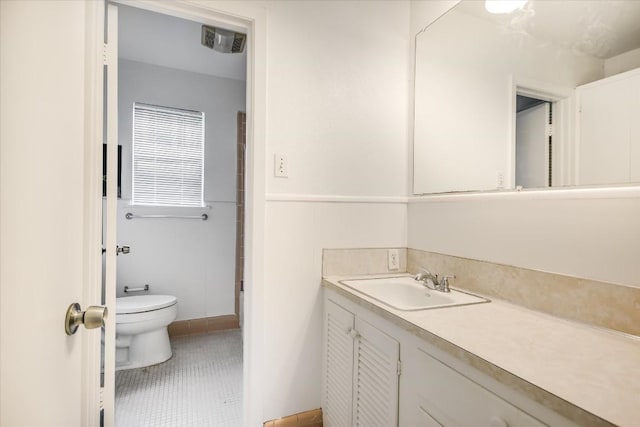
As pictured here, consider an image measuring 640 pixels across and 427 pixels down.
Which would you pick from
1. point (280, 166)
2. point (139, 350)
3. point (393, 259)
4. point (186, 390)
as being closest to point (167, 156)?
point (139, 350)

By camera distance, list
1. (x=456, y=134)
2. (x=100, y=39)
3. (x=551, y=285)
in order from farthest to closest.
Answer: (x=456, y=134) < (x=100, y=39) < (x=551, y=285)

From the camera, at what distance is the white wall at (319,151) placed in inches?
59.1

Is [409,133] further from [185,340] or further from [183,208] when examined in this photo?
[185,340]

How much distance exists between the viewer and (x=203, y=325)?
9.27 feet

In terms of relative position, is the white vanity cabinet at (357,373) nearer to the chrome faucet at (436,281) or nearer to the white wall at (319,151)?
the white wall at (319,151)

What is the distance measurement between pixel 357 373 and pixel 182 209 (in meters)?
2.13

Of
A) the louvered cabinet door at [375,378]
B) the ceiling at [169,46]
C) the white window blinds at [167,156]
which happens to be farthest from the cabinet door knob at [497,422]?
the white window blinds at [167,156]

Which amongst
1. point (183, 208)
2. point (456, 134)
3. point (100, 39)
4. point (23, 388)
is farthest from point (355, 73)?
point (183, 208)

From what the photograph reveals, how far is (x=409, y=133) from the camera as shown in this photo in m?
1.78

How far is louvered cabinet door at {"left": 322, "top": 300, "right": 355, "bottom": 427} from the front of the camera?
1312 mm

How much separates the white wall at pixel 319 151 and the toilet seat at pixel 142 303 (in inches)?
46.0

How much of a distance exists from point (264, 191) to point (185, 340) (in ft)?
6.31

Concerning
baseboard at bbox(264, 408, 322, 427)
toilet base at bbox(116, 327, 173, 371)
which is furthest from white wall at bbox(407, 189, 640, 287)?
toilet base at bbox(116, 327, 173, 371)

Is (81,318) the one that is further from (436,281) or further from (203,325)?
(203,325)
